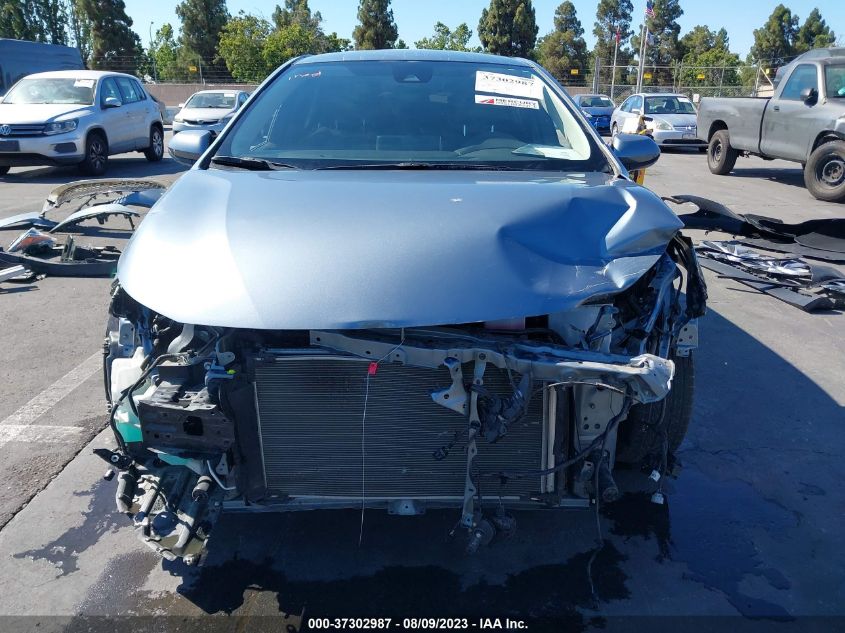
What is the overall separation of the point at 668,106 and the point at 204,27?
1817 inches

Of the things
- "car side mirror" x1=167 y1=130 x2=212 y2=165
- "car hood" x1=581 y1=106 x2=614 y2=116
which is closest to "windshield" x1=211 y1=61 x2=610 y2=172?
"car side mirror" x1=167 y1=130 x2=212 y2=165

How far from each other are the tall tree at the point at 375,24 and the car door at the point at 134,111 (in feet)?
153

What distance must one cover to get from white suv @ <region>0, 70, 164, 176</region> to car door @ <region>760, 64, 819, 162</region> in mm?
11684

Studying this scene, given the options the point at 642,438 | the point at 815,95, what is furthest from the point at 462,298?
the point at 815,95

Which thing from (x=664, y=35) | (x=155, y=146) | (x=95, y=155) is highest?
(x=664, y=35)

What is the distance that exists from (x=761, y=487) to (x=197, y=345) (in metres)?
2.52

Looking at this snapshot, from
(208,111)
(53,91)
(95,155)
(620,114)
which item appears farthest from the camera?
(620,114)

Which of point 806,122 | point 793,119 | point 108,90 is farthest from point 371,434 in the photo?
point 108,90

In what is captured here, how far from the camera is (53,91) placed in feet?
40.9

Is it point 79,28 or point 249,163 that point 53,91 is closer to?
point 249,163

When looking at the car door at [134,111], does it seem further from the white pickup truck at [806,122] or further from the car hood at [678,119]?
the car hood at [678,119]

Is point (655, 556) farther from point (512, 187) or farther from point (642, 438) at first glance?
point (512, 187)

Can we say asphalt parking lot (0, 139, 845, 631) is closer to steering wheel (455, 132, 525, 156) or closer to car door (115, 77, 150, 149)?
steering wheel (455, 132, 525, 156)

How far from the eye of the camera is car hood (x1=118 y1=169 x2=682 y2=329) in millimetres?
1994
